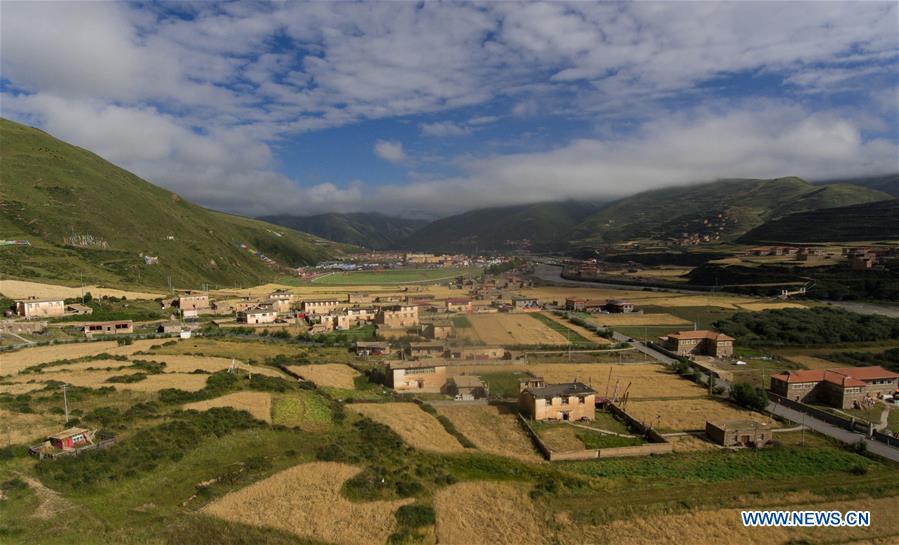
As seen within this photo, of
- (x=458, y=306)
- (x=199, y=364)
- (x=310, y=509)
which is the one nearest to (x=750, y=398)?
(x=310, y=509)

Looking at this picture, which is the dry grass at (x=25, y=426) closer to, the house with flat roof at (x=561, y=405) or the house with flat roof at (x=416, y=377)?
the house with flat roof at (x=416, y=377)

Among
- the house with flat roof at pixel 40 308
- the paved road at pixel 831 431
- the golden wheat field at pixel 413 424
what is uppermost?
the house with flat roof at pixel 40 308

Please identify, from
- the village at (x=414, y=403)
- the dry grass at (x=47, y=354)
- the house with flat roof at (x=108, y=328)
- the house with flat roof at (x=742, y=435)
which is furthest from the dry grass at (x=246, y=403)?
the house with flat roof at (x=108, y=328)

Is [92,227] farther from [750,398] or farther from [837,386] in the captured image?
[837,386]

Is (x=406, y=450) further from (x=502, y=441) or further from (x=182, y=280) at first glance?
(x=182, y=280)

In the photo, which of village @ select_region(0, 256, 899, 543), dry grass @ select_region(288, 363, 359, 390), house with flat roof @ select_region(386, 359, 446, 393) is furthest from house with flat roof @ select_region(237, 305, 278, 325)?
house with flat roof @ select_region(386, 359, 446, 393)

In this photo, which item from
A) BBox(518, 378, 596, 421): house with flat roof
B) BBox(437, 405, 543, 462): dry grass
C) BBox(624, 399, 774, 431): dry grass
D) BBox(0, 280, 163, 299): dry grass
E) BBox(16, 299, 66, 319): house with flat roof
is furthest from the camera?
BBox(0, 280, 163, 299): dry grass

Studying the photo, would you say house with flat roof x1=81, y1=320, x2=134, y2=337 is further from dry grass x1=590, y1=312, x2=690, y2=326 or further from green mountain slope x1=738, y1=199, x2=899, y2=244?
green mountain slope x1=738, y1=199, x2=899, y2=244

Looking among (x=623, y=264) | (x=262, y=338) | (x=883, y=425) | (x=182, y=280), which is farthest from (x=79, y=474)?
(x=623, y=264)
